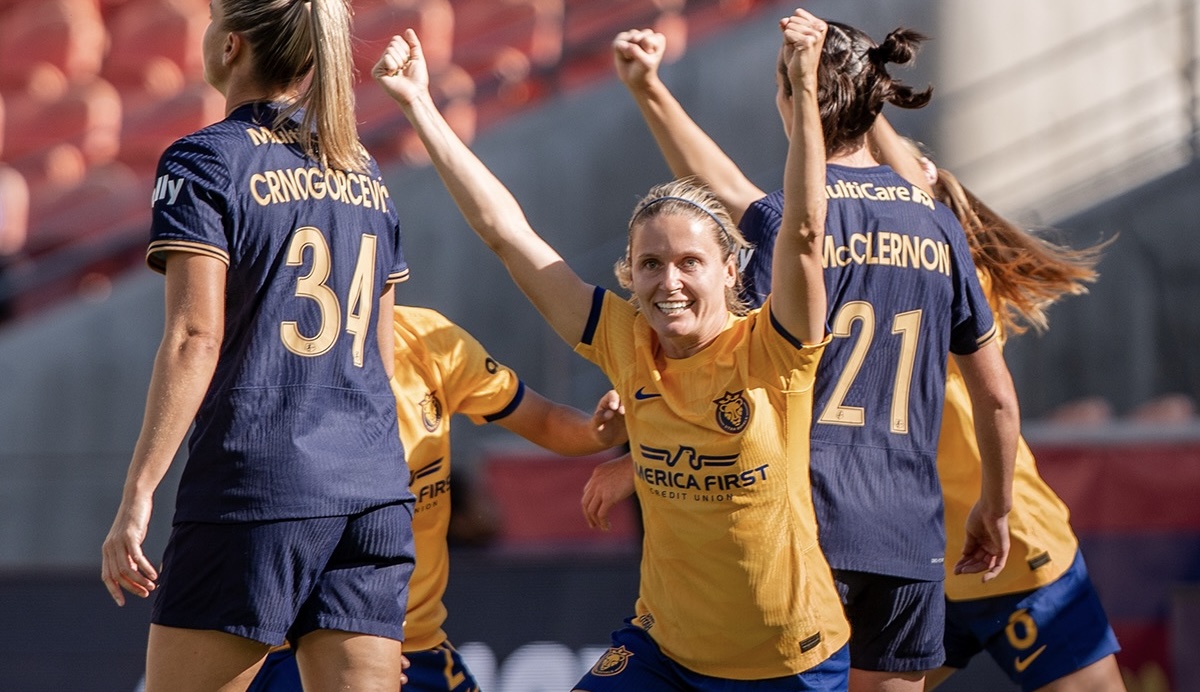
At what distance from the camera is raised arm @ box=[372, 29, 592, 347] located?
3.17m

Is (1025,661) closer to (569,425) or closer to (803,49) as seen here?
(569,425)

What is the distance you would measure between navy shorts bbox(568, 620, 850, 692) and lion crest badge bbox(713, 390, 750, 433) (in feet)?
1.68

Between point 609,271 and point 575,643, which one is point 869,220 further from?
point 609,271

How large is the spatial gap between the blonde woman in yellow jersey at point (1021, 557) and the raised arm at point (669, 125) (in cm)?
41

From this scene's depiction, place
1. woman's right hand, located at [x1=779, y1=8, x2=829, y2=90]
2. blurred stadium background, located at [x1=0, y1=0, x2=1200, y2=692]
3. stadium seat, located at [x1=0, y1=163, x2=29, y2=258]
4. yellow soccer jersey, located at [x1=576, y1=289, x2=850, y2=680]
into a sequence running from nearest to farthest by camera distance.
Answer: woman's right hand, located at [x1=779, y1=8, x2=829, y2=90] → yellow soccer jersey, located at [x1=576, y1=289, x2=850, y2=680] → blurred stadium background, located at [x1=0, y1=0, x2=1200, y2=692] → stadium seat, located at [x1=0, y1=163, x2=29, y2=258]

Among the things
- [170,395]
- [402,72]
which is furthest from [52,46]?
[170,395]

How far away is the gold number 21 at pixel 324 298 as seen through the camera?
2.88 meters

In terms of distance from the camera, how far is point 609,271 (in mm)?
9039

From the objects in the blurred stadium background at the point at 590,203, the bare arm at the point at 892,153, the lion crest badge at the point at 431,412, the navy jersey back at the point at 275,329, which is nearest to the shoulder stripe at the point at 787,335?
the navy jersey back at the point at 275,329

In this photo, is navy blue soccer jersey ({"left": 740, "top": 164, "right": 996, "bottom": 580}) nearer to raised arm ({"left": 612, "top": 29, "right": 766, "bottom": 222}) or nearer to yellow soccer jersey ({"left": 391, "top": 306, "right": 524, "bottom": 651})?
raised arm ({"left": 612, "top": 29, "right": 766, "bottom": 222})

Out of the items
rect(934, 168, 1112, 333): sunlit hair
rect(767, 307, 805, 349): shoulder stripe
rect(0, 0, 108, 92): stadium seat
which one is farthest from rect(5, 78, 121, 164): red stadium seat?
rect(767, 307, 805, 349): shoulder stripe

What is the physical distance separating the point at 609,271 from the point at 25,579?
171 inches

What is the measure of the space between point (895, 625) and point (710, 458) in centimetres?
72

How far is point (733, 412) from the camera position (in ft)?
9.96
